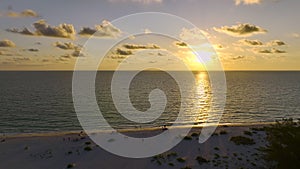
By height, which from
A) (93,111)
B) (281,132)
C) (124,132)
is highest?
(281,132)

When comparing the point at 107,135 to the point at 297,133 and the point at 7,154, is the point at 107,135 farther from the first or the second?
the point at 297,133

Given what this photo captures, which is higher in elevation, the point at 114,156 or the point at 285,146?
the point at 285,146

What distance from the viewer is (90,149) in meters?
32.1

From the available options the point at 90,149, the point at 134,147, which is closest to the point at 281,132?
the point at 134,147

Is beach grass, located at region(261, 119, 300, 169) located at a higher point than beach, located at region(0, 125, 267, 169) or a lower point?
higher

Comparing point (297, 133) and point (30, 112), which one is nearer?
point (297, 133)

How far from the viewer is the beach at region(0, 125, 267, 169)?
2779 centimetres

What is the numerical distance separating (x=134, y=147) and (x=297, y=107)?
2617 inches

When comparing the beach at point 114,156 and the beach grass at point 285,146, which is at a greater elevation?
the beach grass at point 285,146

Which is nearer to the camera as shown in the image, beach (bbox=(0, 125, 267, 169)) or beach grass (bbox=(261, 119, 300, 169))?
beach grass (bbox=(261, 119, 300, 169))

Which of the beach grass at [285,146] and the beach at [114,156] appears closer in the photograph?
the beach grass at [285,146]

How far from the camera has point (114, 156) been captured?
30.5m

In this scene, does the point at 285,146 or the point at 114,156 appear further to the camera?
the point at 114,156

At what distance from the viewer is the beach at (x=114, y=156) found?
2779cm
